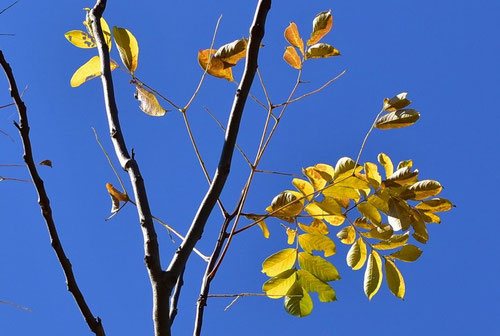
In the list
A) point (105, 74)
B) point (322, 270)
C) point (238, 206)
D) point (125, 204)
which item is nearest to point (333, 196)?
point (322, 270)

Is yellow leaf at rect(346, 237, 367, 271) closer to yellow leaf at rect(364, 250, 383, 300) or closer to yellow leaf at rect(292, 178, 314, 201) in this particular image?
yellow leaf at rect(364, 250, 383, 300)

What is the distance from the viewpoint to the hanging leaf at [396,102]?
4.78 ft

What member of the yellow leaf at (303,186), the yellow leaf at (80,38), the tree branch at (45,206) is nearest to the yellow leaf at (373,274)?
the yellow leaf at (303,186)

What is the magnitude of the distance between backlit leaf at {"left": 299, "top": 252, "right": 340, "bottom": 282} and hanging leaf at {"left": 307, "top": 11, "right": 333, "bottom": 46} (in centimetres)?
50

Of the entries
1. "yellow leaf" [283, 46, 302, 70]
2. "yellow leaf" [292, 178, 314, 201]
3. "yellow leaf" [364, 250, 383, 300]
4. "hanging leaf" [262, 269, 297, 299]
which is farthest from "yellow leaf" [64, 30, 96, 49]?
"yellow leaf" [364, 250, 383, 300]

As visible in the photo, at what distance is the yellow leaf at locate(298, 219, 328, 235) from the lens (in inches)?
61.3

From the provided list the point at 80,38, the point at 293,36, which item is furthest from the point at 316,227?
the point at 80,38

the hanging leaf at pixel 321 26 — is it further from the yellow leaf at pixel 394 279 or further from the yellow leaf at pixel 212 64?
the yellow leaf at pixel 394 279

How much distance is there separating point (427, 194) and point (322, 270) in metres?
0.30

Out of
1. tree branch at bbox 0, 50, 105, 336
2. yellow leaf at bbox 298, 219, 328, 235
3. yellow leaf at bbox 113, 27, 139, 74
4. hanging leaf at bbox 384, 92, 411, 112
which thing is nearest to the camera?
tree branch at bbox 0, 50, 105, 336

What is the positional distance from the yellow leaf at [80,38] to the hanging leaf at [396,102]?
720 mm

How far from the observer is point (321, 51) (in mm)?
1495

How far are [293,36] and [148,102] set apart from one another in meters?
0.38

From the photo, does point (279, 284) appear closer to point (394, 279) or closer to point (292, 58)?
point (394, 279)
